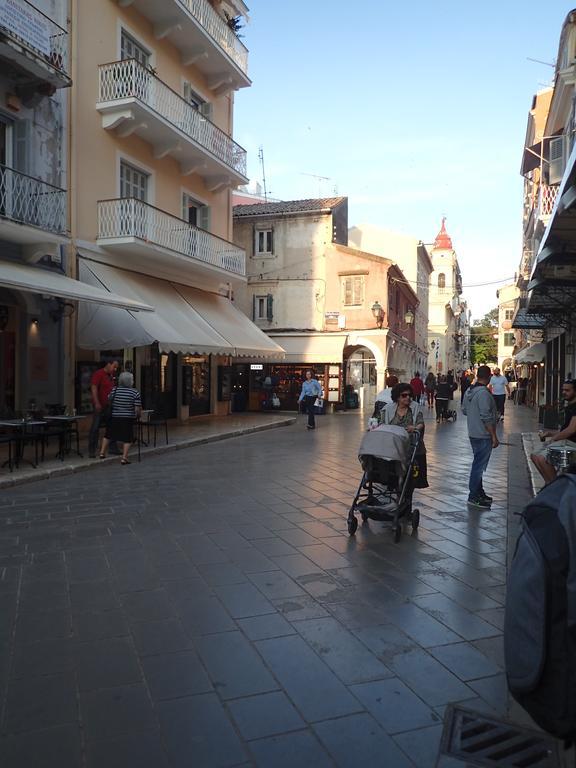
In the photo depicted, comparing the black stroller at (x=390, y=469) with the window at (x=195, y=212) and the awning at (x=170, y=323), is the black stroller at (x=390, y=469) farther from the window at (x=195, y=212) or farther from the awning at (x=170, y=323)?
the window at (x=195, y=212)

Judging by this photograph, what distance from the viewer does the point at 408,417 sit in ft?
21.4

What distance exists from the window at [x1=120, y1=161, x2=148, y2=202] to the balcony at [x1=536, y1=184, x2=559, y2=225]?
985cm

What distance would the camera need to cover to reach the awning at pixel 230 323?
1756 cm

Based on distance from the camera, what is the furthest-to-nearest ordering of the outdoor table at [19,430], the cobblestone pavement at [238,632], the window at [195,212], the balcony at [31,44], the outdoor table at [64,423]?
1. the window at [195,212]
2. the balcony at [31,44]
3. the outdoor table at [64,423]
4. the outdoor table at [19,430]
5. the cobblestone pavement at [238,632]

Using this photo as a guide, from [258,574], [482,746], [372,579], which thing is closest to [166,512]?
[258,574]

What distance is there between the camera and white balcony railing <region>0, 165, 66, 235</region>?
1106 centimetres

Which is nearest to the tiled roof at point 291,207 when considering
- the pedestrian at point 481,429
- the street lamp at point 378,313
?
the street lamp at point 378,313

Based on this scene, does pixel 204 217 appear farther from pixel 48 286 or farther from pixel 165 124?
pixel 48 286

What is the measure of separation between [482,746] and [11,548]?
441 centimetres

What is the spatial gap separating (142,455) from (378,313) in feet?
55.7

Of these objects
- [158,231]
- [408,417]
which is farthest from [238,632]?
[158,231]

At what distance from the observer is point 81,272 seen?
13.6 meters

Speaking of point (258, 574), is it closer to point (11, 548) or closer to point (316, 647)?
point (316, 647)

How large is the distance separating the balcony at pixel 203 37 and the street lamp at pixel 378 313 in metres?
10.4
